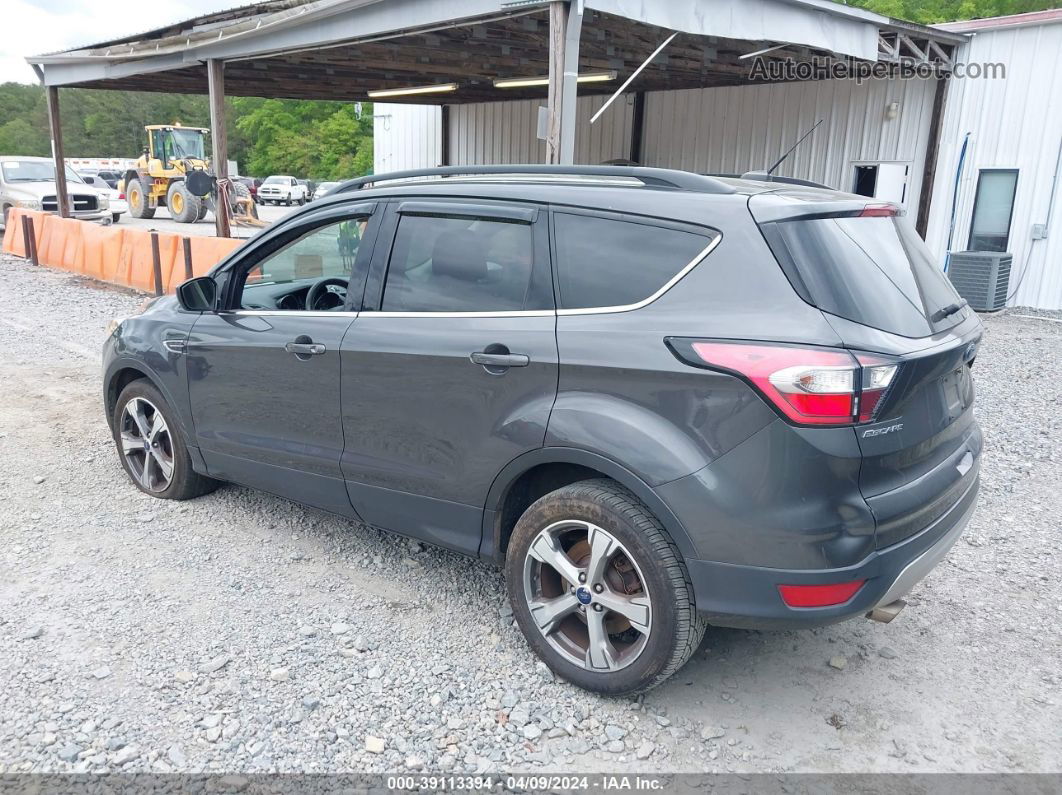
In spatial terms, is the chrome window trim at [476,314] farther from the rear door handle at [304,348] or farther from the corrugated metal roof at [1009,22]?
the corrugated metal roof at [1009,22]

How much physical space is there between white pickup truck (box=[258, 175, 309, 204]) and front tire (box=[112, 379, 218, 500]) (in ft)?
133

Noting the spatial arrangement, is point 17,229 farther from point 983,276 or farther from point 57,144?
point 983,276

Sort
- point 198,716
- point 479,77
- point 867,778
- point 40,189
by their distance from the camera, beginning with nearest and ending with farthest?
1. point 867,778
2. point 198,716
3. point 479,77
4. point 40,189

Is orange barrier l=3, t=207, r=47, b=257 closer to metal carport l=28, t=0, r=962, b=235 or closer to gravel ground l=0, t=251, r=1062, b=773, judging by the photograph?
metal carport l=28, t=0, r=962, b=235

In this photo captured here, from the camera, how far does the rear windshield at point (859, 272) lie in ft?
8.35

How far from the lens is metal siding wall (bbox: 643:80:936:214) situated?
523 inches

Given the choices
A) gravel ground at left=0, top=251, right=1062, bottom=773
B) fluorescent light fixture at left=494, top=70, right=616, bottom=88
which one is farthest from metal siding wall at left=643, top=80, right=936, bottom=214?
gravel ground at left=0, top=251, right=1062, bottom=773

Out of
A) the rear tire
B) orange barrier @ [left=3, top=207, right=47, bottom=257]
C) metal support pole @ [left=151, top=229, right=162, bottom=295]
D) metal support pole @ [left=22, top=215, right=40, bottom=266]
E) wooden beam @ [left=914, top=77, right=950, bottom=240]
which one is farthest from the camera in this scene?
the rear tire

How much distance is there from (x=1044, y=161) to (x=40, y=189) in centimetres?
2207

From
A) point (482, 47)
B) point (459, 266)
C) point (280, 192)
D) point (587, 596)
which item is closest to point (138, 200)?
point (280, 192)

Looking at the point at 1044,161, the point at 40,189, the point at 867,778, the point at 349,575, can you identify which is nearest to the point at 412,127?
the point at 40,189

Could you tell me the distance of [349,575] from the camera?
3.87 metres

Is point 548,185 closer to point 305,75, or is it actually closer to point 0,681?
point 0,681

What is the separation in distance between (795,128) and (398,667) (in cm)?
1423
